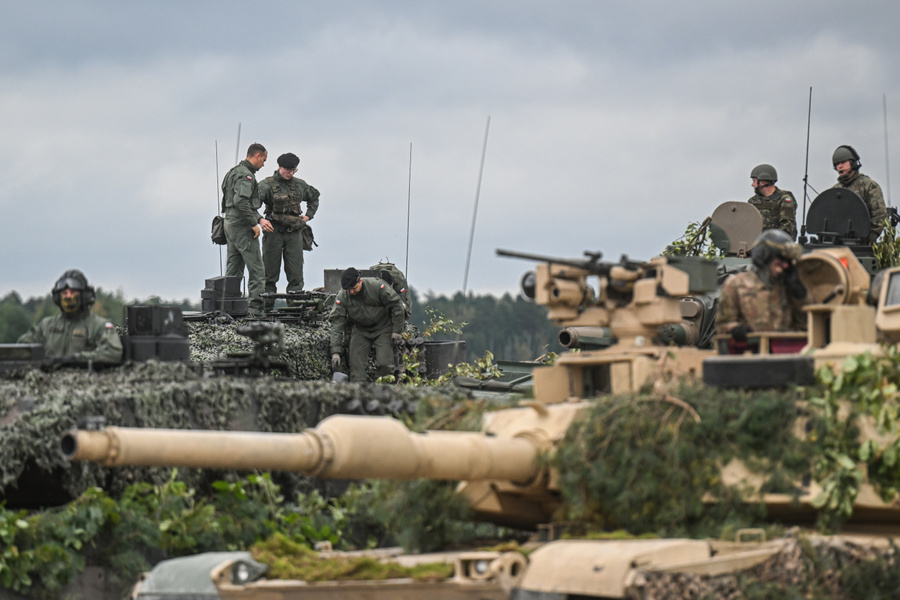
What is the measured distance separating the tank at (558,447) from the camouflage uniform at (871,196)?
6.42 meters

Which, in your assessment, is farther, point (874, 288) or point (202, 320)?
point (202, 320)

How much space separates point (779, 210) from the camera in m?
19.6

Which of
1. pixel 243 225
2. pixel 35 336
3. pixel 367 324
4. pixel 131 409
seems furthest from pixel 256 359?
pixel 243 225

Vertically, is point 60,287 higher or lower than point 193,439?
higher

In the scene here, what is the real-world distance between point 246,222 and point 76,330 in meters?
8.39

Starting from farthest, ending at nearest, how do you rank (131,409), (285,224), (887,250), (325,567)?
(285,224) → (887,250) → (131,409) → (325,567)

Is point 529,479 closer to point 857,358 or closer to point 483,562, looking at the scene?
point 483,562

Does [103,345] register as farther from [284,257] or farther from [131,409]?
[284,257]

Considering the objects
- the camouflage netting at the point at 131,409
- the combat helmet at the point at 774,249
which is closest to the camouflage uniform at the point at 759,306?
the combat helmet at the point at 774,249

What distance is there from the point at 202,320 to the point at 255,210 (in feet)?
7.18

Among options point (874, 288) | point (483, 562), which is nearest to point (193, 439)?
point (483, 562)

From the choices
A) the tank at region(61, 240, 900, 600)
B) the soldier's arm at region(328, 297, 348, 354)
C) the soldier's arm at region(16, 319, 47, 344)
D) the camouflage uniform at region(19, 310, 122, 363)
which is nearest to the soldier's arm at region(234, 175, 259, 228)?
the soldier's arm at region(328, 297, 348, 354)

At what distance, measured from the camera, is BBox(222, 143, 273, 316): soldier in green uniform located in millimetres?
22344

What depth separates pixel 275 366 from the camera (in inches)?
610
